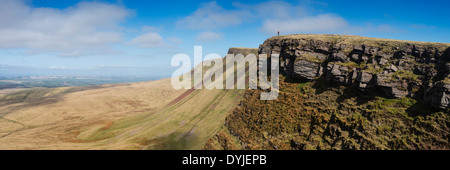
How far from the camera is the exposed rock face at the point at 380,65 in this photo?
111ft

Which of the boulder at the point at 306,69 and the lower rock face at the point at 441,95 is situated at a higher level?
the boulder at the point at 306,69

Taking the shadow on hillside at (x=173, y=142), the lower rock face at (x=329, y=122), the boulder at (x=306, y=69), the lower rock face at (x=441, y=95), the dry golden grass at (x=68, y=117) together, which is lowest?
the dry golden grass at (x=68, y=117)

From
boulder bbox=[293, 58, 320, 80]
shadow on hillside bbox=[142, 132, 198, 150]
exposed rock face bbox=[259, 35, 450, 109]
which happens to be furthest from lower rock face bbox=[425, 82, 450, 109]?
shadow on hillside bbox=[142, 132, 198, 150]

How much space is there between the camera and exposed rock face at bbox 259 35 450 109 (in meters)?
33.9

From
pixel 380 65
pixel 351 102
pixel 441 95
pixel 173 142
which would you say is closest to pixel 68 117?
pixel 173 142

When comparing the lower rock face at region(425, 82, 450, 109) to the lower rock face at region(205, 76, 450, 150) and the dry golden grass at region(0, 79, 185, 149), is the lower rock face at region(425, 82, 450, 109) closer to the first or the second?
the lower rock face at region(205, 76, 450, 150)

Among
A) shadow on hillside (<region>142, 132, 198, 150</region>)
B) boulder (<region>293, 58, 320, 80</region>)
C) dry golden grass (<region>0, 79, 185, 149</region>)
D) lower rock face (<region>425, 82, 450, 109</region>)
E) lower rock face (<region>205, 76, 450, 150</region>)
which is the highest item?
boulder (<region>293, 58, 320, 80</region>)

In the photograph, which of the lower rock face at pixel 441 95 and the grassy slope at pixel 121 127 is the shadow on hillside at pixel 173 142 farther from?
the lower rock face at pixel 441 95

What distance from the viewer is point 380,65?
135ft

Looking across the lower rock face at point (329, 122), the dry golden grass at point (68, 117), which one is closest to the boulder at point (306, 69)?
the lower rock face at point (329, 122)

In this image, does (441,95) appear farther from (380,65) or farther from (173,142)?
(173,142)
